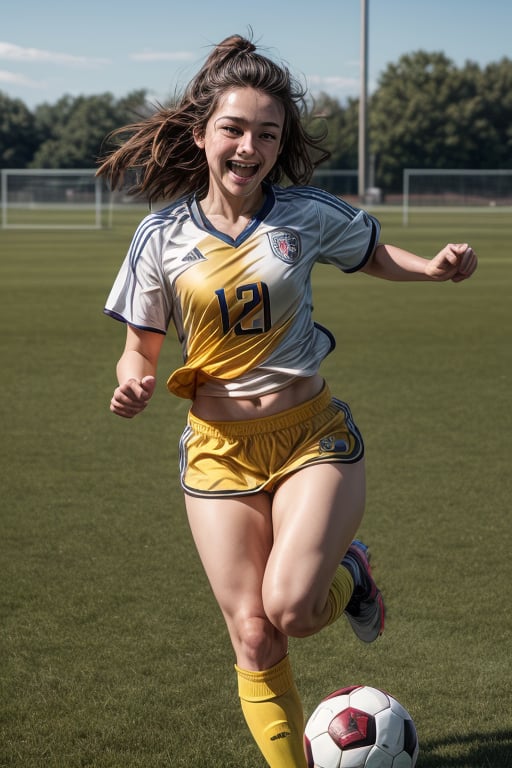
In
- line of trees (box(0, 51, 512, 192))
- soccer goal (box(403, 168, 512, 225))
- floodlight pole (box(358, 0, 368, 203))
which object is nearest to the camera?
floodlight pole (box(358, 0, 368, 203))

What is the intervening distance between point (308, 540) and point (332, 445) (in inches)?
15.0

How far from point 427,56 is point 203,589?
4126 inches

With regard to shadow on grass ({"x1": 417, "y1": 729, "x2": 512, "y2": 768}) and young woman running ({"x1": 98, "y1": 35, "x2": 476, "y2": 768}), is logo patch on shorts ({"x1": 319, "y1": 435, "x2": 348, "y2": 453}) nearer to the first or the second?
young woman running ({"x1": 98, "y1": 35, "x2": 476, "y2": 768})

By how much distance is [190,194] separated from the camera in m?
4.16

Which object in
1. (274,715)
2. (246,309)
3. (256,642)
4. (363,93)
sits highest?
(363,93)

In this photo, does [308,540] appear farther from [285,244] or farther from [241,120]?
[241,120]

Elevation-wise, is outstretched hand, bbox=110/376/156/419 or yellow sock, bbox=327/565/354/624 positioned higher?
outstretched hand, bbox=110/376/156/419

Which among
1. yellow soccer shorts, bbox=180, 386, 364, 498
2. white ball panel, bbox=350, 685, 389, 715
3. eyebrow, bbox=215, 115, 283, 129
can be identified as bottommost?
white ball panel, bbox=350, 685, 389, 715

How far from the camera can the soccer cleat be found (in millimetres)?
4137

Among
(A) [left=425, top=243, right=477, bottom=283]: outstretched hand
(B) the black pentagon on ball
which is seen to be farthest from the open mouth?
(B) the black pentagon on ball

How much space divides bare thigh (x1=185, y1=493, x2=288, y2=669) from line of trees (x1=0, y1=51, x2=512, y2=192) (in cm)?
8486

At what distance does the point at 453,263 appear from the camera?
381 centimetres

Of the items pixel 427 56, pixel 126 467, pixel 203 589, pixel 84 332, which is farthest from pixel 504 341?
pixel 427 56

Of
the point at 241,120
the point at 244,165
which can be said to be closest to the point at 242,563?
the point at 244,165
